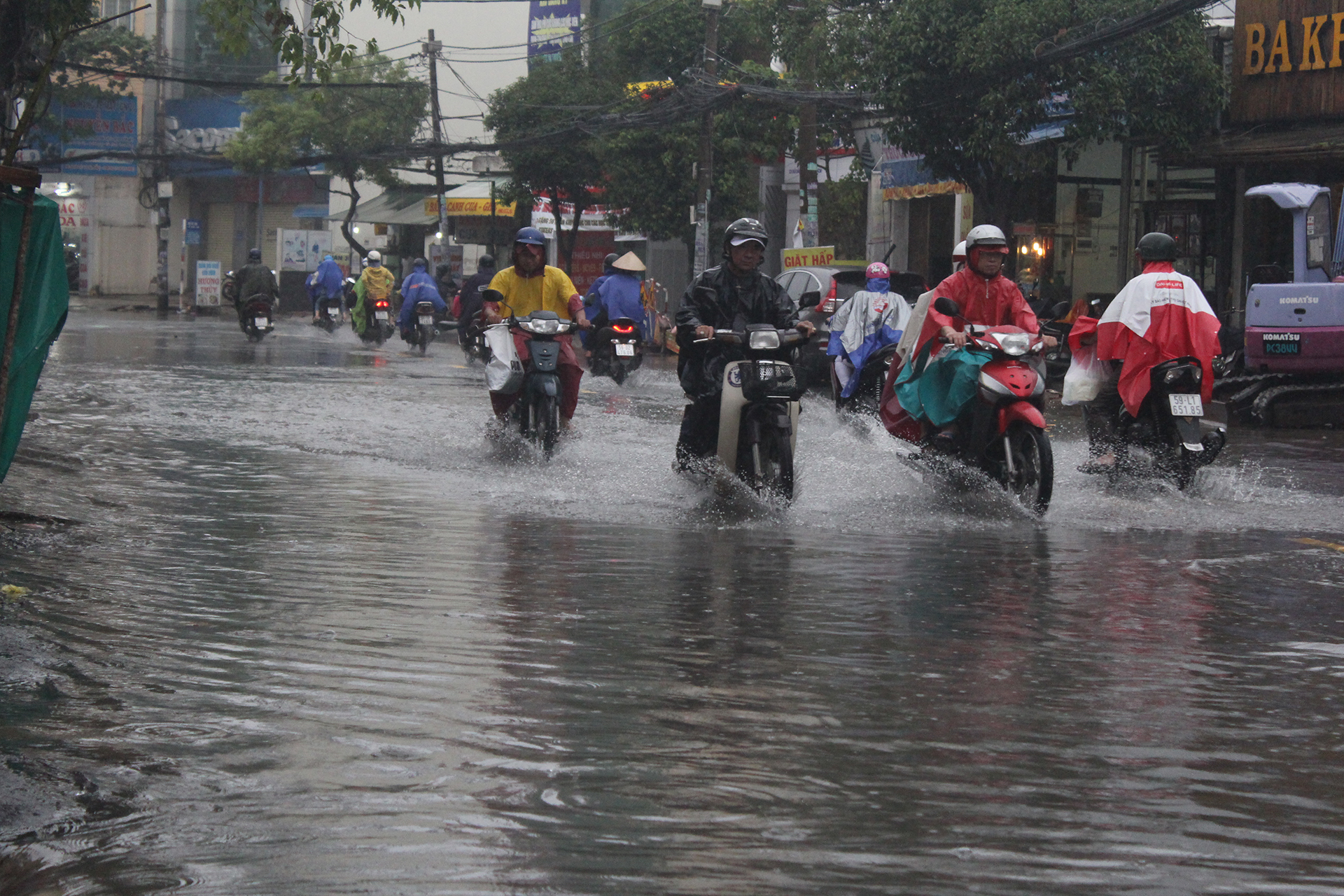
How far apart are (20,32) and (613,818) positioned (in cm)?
543

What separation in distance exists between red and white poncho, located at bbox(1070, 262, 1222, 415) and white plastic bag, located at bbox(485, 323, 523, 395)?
3.81 m

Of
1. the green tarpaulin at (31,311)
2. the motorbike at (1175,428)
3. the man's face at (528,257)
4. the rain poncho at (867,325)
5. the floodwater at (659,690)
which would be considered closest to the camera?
the floodwater at (659,690)

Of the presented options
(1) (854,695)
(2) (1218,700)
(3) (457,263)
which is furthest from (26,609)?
(3) (457,263)

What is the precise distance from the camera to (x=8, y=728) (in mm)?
4047

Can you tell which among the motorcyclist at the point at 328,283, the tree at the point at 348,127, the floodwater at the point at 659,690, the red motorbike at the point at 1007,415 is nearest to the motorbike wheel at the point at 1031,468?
the red motorbike at the point at 1007,415

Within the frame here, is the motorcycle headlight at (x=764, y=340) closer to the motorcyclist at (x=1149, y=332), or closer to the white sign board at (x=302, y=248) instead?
the motorcyclist at (x=1149, y=332)

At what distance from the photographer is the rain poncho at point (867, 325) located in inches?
579

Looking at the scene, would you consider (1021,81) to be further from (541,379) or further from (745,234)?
(745,234)

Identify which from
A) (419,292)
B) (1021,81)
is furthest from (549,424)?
(419,292)

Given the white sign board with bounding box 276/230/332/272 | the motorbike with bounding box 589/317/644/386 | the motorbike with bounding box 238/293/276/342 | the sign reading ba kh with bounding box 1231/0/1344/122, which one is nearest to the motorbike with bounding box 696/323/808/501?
the motorbike with bounding box 589/317/644/386

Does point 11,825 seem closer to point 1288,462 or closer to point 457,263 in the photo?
point 1288,462

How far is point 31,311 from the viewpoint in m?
7.23

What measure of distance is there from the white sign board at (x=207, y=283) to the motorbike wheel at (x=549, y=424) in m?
39.0

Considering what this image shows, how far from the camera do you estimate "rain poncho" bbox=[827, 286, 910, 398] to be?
14719 mm
